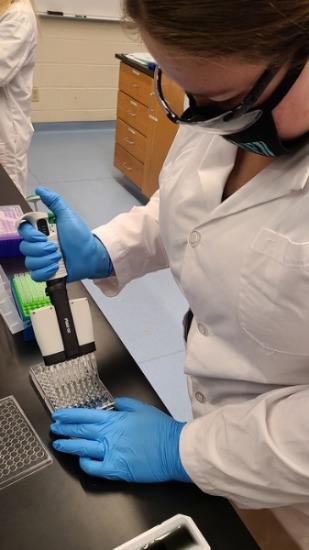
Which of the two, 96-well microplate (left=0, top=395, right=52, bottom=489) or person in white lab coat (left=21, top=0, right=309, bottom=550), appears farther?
96-well microplate (left=0, top=395, right=52, bottom=489)

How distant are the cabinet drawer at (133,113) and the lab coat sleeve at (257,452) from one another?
2627 millimetres

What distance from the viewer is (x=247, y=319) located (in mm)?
701

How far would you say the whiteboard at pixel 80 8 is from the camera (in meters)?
3.75

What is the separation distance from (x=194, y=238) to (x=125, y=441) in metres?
0.36

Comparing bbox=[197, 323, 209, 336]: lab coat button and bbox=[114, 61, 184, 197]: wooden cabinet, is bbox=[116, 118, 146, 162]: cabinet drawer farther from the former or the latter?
bbox=[197, 323, 209, 336]: lab coat button

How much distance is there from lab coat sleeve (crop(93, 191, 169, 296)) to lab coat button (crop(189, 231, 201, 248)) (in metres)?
0.31

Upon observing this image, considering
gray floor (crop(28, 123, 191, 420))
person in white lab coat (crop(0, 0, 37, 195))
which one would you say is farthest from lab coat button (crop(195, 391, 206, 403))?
person in white lab coat (crop(0, 0, 37, 195))

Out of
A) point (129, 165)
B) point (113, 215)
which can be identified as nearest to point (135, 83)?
point (129, 165)

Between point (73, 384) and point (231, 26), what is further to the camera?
point (73, 384)

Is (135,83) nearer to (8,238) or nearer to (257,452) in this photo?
(8,238)

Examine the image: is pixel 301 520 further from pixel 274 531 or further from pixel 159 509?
pixel 159 509

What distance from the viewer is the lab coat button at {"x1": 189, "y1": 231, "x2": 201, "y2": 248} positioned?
0.76 m

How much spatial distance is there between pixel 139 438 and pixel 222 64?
23.2 inches

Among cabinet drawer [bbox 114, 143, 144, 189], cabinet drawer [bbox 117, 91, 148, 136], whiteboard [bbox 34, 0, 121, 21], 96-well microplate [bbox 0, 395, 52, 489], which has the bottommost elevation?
cabinet drawer [bbox 114, 143, 144, 189]
